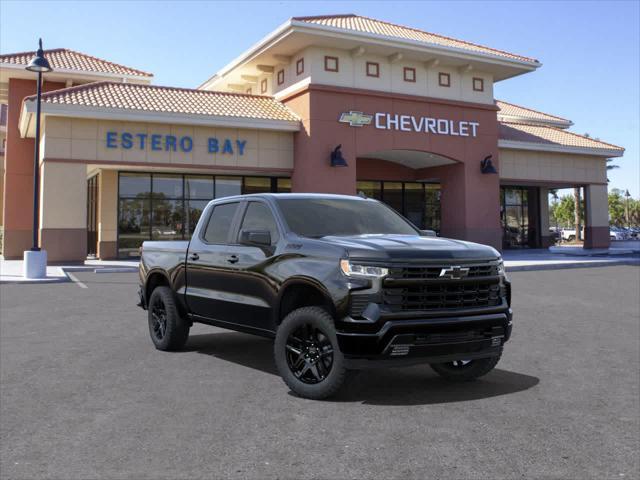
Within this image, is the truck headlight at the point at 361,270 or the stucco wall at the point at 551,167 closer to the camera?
the truck headlight at the point at 361,270

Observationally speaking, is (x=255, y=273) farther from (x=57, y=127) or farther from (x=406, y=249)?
(x=57, y=127)

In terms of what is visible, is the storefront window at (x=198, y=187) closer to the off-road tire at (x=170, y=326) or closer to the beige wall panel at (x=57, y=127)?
the beige wall panel at (x=57, y=127)

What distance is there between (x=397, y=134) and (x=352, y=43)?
468 cm

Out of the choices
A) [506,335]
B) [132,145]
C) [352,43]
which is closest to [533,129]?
[352,43]

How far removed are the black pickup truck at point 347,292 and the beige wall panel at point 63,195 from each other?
18.8 metres

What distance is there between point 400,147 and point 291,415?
80.0 feet

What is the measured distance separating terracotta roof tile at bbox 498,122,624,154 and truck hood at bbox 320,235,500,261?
95.2ft

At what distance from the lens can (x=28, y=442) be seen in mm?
4484

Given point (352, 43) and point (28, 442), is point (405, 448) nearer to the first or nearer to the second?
point (28, 442)

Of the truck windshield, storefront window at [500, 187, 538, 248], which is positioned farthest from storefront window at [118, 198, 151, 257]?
Answer: the truck windshield

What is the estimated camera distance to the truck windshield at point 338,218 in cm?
639

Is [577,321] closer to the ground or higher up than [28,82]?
closer to the ground

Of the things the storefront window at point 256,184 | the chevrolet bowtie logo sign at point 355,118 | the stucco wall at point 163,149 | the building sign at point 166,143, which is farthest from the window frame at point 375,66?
the storefront window at point 256,184

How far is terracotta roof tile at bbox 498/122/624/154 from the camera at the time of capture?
34.0 meters
